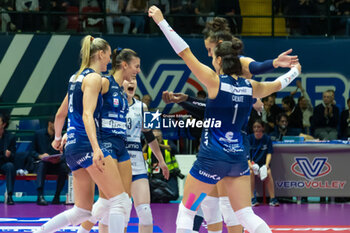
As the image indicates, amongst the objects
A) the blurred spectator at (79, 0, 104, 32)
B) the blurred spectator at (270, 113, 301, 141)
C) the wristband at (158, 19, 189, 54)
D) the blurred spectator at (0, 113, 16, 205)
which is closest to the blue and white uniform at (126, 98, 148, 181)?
the wristband at (158, 19, 189, 54)

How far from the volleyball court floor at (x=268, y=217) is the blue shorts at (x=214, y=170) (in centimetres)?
324

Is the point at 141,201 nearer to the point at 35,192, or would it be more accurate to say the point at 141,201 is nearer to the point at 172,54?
the point at 35,192

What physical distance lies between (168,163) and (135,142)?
17.9ft

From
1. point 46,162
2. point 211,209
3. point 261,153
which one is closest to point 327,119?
point 261,153

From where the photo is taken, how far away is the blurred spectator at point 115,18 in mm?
15016

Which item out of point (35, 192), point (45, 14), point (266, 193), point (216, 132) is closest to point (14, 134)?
point (35, 192)

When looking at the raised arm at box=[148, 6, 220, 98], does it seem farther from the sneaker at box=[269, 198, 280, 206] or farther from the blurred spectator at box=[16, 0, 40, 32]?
the blurred spectator at box=[16, 0, 40, 32]

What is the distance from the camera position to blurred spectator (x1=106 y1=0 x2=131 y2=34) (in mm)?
15016

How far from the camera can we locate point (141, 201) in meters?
6.39

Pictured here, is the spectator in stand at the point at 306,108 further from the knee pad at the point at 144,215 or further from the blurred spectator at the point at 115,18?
the knee pad at the point at 144,215

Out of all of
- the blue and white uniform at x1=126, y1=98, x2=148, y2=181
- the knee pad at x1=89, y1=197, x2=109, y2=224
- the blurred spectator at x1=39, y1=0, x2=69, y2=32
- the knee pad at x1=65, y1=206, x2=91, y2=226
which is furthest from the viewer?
the blurred spectator at x1=39, y1=0, x2=69, y2=32

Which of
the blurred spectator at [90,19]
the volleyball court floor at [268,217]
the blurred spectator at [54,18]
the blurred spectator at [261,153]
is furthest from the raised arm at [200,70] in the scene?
the blurred spectator at [54,18]

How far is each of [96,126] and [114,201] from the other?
26.3 inches

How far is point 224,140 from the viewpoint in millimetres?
5438
